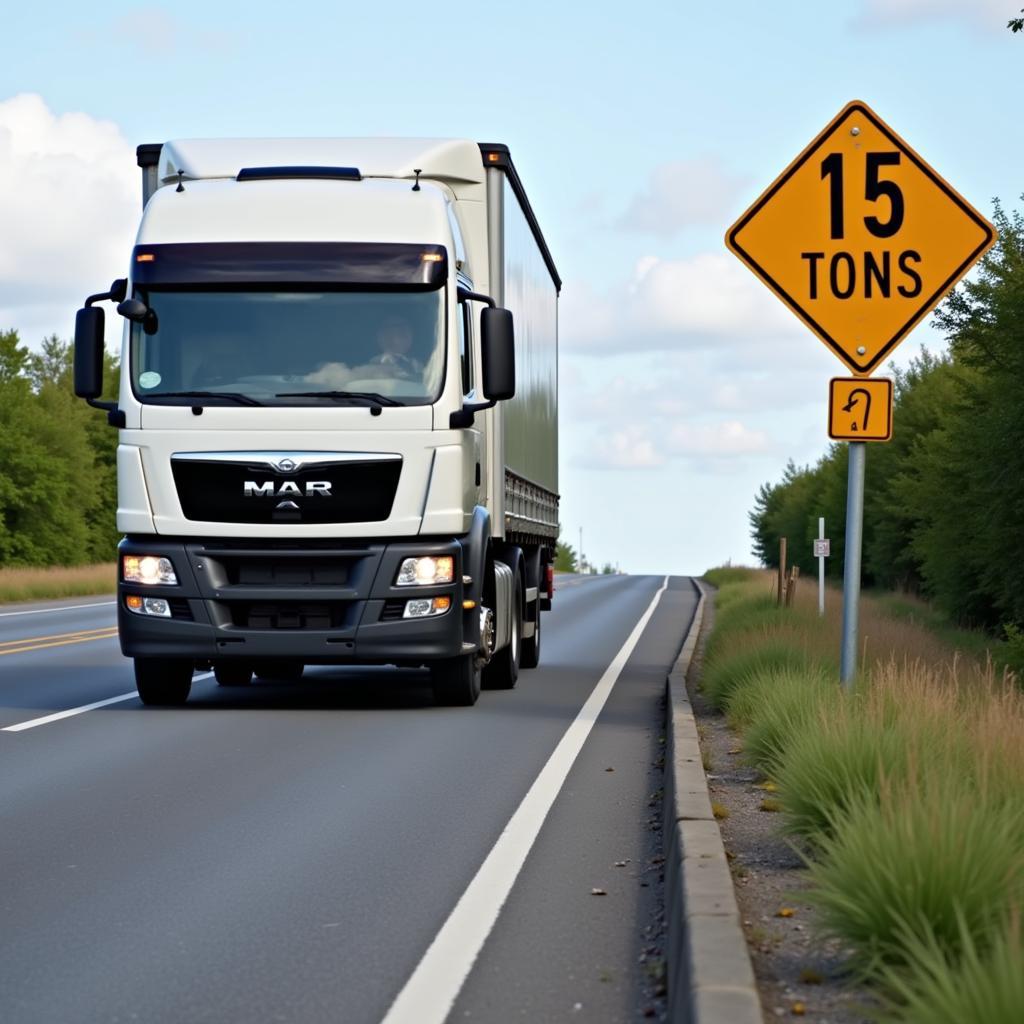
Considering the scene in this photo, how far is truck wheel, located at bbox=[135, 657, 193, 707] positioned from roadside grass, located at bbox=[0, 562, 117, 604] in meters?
25.7

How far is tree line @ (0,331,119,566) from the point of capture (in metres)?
76.2

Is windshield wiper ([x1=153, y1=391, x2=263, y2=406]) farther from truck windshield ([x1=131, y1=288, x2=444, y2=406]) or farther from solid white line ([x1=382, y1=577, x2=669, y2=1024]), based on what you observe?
solid white line ([x1=382, y1=577, x2=669, y2=1024])

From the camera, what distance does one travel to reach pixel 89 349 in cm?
1302

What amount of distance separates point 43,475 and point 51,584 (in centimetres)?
3590

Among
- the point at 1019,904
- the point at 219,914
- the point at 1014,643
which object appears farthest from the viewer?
the point at 1014,643

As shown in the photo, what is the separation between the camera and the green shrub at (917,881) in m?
4.86

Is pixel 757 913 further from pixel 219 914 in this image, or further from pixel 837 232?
pixel 837 232

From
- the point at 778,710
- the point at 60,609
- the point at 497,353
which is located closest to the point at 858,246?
the point at 778,710

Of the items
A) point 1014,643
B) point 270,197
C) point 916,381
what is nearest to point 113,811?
point 270,197

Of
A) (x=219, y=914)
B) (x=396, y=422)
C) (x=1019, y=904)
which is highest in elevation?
(x=396, y=422)

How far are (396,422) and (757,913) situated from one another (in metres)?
7.51

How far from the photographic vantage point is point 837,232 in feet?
33.6

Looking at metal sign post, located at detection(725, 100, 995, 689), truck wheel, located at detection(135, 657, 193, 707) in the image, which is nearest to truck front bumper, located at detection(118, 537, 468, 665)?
truck wheel, located at detection(135, 657, 193, 707)

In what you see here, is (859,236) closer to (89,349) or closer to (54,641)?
(89,349)
